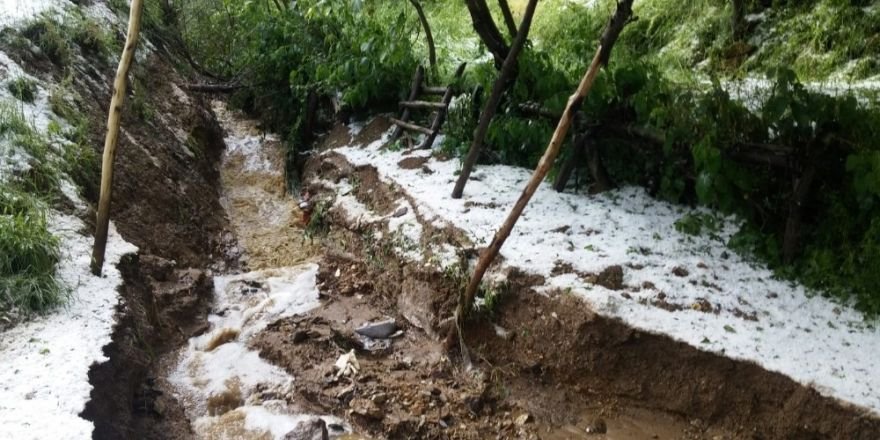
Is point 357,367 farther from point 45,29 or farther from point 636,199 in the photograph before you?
point 45,29

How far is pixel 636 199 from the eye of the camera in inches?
201

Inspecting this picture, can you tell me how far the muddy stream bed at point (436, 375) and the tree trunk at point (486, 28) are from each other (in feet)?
6.09

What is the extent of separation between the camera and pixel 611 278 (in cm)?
418

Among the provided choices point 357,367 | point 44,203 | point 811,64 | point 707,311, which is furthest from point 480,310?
point 811,64

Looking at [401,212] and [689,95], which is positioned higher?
[689,95]

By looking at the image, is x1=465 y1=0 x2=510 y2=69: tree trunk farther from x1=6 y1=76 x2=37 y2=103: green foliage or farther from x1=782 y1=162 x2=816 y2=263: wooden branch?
x1=6 y1=76 x2=37 y2=103: green foliage

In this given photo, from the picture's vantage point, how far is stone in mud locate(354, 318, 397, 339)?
4.66 meters

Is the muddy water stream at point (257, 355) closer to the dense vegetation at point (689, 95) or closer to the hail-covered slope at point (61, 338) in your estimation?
the hail-covered slope at point (61, 338)

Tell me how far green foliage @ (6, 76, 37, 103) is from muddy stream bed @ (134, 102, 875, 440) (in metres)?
2.23

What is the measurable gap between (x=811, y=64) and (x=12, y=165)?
6494mm

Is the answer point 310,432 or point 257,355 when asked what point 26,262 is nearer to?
point 257,355

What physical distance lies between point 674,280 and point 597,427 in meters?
1.10

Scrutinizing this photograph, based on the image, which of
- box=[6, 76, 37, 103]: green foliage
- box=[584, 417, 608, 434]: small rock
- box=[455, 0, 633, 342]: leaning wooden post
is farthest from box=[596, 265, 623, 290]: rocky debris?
box=[6, 76, 37, 103]: green foliage

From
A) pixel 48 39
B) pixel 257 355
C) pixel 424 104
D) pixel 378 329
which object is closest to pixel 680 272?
pixel 378 329
